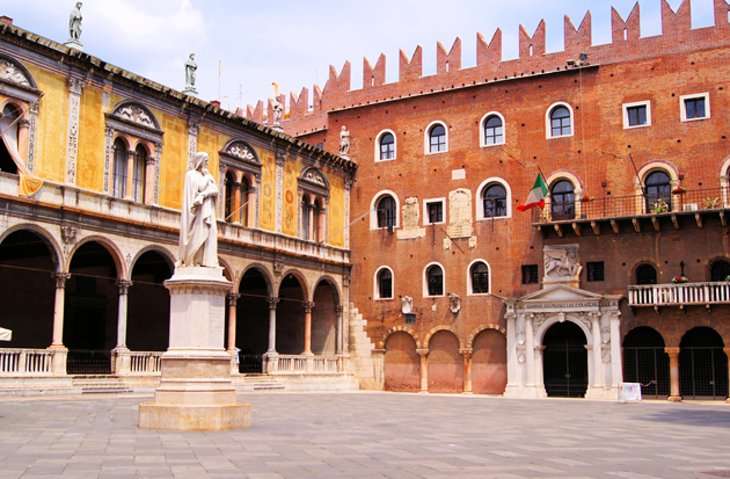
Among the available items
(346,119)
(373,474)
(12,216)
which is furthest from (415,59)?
(373,474)

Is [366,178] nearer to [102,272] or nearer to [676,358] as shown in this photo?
[102,272]

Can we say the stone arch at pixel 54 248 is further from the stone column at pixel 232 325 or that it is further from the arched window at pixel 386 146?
the arched window at pixel 386 146

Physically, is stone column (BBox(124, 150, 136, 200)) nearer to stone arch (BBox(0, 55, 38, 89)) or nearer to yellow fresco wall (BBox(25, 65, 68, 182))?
yellow fresco wall (BBox(25, 65, 68, 182))

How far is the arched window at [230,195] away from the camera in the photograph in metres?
29.3

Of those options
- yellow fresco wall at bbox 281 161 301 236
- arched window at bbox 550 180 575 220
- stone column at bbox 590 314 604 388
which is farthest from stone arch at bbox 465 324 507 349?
yellow fresco wall at bbox 281 161 301 236

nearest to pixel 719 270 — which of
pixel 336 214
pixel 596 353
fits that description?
pixel 596 353

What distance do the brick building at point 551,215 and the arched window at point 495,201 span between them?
0.06 meters

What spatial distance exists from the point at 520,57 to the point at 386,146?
648cm

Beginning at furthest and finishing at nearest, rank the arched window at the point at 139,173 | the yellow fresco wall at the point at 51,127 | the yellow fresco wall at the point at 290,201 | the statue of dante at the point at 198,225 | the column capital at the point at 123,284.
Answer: the yellow fresco wall at the point at 290,201 → the arched window at the point at 139,173 → the column capital at the point at 123,284 → the yellow fresco wall at the point at 51,127 → the statue of dante at the point at 198,225

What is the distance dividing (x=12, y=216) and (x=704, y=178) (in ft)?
71.0

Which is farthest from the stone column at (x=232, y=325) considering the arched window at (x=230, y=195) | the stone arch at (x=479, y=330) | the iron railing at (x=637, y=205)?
the iron railing at (x=637, y=205)

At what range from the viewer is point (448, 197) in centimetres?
3316

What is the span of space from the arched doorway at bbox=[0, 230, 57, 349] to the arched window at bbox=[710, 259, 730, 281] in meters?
21.5

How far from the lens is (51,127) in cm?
2309
